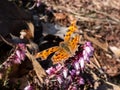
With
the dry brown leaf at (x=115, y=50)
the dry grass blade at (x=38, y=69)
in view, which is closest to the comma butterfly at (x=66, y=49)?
the dry grass blade at (x=38, y=69)

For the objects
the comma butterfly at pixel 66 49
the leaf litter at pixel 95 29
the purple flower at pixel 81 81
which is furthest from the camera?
the leaf litter at pixel 95 29

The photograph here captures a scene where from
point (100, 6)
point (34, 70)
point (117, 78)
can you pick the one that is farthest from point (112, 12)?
point (34, 70)

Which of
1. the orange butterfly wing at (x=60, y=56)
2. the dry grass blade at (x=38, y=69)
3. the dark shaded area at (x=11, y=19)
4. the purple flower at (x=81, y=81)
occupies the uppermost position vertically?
the dark shaded area at (x=11, y=19)

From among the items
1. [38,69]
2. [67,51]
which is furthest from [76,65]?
[38,69]

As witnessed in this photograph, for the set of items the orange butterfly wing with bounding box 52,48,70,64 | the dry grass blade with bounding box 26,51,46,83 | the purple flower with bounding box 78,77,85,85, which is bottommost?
the purple flower with bounding box 78,77,85,85

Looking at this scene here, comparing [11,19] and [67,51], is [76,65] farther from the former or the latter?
[11,19]

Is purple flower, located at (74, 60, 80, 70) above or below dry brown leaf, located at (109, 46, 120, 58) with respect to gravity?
below

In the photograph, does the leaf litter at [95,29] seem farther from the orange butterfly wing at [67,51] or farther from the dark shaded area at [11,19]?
the orange butterfly wing at [67,51]

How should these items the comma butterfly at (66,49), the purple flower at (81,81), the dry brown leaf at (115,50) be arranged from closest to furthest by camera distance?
the comma butterfly at (66,49)
the purple flower at (81,81)
the dry brown leaf at (115,50)

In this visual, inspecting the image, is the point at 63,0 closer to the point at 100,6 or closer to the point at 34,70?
the point at 100,6

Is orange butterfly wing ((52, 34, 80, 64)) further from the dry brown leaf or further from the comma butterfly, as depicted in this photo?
the dry brown leaf

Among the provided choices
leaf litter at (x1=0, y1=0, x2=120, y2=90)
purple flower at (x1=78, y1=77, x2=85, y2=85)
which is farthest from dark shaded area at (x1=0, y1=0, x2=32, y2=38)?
purple flower at (x1=78, y1=77, x2=85, y2=85)
